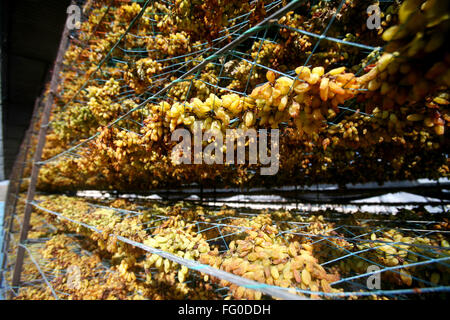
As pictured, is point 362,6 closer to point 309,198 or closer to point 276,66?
point 276,66

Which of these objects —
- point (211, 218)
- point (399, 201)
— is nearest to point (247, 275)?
point (211, 218)

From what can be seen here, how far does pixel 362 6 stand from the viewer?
2072mm

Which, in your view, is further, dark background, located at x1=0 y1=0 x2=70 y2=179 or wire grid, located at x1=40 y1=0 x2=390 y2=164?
dark background, located at x1=0 y1=0 x2=70 y2=179

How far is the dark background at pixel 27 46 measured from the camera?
183 inches

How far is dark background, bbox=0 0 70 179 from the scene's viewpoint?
4.65m

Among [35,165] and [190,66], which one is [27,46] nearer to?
[35,165]

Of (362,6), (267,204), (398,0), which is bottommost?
(267,204)

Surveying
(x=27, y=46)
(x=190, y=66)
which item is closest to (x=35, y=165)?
(x=27, y=46)

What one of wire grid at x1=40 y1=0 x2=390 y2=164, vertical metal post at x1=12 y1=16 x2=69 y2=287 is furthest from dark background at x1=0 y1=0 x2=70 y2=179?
wire grid at x1=40 y1=0 x2=390 y2=164

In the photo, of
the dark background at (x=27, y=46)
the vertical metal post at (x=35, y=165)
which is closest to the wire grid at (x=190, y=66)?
the vertical metal post at (x=35, y=165)

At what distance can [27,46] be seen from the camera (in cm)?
588

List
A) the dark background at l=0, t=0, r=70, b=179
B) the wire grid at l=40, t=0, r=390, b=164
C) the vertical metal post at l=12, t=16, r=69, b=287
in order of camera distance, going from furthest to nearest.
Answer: the dark background at l=0, t=0, r=70, b=179 < the vertical metal post at l=12, t=16, r=69, b=287 < the wire grid at l=40, t=0, r=390, b=164

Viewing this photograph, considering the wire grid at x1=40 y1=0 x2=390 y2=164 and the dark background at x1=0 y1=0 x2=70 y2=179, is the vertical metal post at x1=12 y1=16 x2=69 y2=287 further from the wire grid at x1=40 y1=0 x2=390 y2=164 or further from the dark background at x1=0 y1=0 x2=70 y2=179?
the wire grid at x1=40 y1=0 x2=390 y2=164

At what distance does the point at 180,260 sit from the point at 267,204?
7.84 metres
